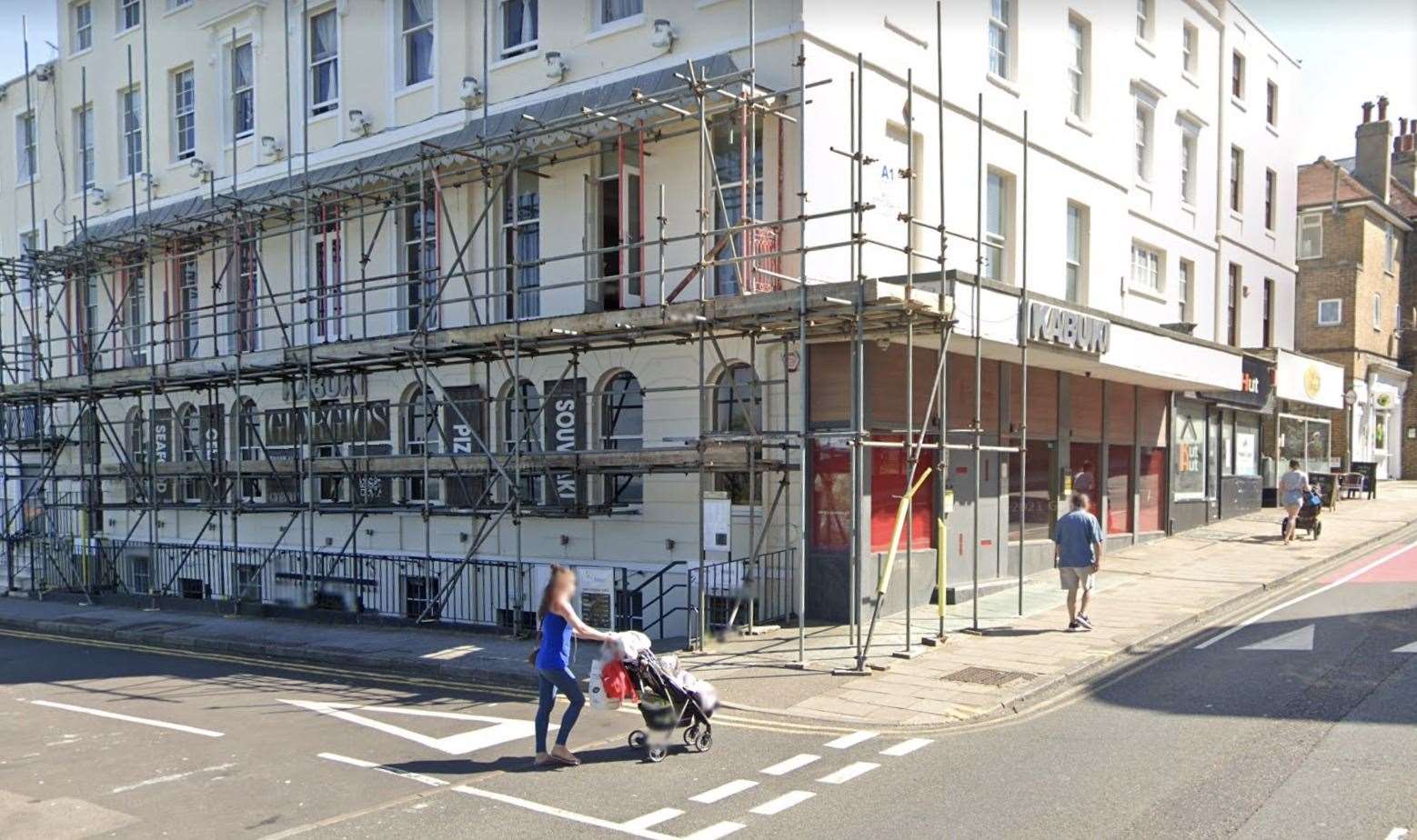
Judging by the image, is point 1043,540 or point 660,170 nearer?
point 660,170

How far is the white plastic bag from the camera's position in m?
8.38

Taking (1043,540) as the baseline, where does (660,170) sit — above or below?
above

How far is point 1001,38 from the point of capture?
59.4 ft

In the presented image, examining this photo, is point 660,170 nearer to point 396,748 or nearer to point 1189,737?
point 396,748

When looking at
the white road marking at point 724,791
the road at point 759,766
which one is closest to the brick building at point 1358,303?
the road at point 759,766

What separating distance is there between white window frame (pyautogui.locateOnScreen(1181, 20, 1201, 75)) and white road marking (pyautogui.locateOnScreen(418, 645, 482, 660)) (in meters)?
19.8

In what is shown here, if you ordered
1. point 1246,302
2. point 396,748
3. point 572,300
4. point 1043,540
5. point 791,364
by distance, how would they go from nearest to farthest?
1. point 396,748
2. point 791,364
3. point 572,300
4. point 1043,540
5. point 1246,302

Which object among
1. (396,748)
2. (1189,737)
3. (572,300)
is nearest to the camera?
(1189,737)

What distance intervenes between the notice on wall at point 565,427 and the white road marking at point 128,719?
6303 millimetres

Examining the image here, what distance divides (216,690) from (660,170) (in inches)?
343

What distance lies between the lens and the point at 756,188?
1495 centimetres

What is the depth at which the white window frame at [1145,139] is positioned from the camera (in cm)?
2245

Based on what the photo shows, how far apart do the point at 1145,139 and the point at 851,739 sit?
17800mm

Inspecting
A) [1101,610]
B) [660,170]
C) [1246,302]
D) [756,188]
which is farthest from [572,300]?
[1246,302]
